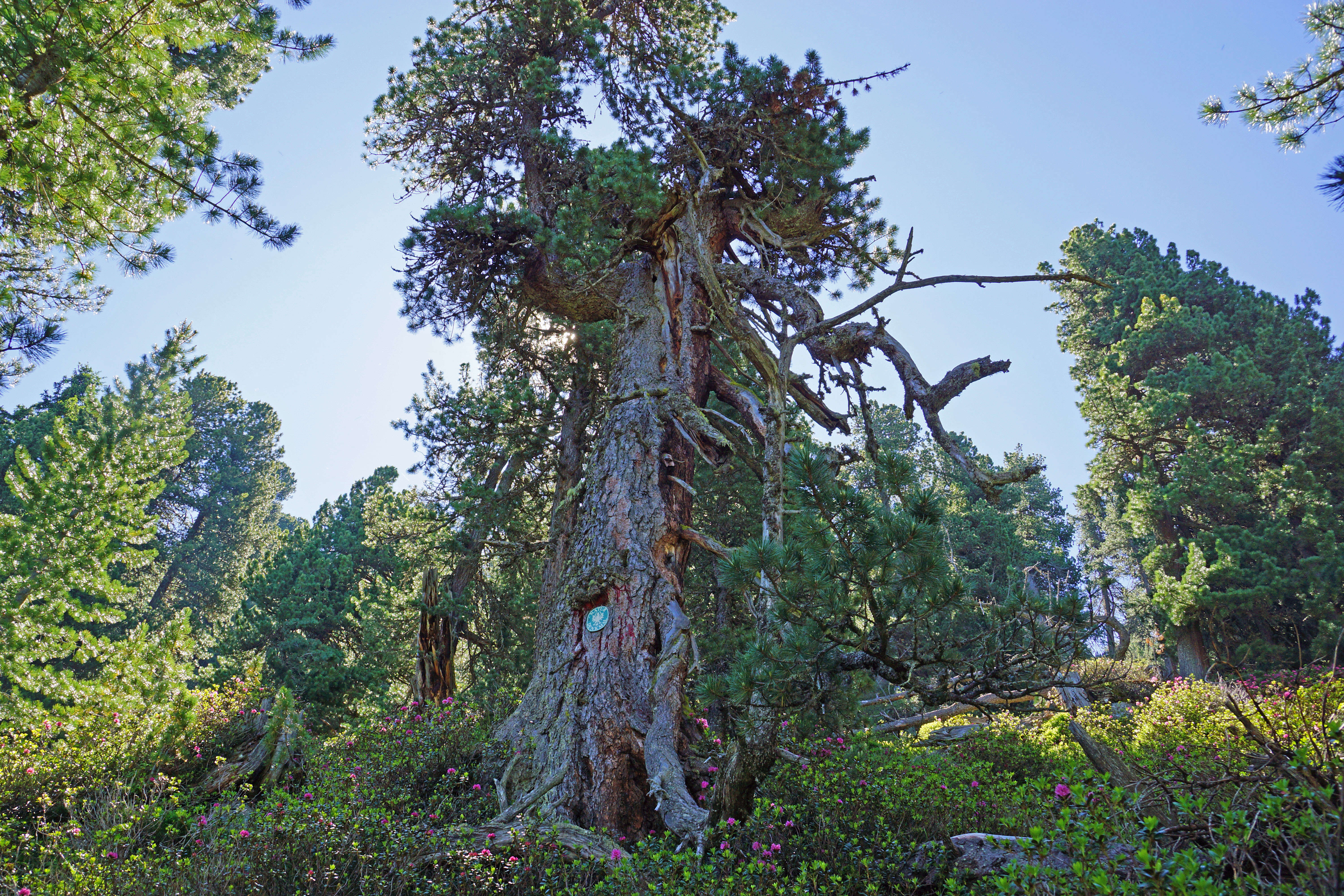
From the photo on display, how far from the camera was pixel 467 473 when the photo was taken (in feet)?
28.6

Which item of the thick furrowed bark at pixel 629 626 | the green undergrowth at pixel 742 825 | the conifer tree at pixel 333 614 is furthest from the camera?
the conifer tree at pixel 333 614

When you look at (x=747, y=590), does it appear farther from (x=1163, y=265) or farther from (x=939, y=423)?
(x=1163, y=265)

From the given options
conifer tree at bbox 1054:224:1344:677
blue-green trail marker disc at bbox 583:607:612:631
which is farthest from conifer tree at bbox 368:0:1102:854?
conifer tree at bbox 1054:224:1344:677

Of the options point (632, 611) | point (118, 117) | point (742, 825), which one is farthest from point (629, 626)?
point (118, 117)

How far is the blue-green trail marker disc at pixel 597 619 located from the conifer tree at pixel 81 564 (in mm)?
7286

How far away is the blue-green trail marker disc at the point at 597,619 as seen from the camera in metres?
4.29

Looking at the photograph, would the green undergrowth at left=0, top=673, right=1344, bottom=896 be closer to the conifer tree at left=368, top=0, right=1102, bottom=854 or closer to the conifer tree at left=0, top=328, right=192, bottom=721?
the conifer tree at left=368, top=0, right=1102, bottom=854

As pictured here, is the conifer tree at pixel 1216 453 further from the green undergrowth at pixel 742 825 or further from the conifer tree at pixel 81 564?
the conifer tree at pixel 81 564

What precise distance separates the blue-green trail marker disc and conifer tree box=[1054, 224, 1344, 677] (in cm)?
1216

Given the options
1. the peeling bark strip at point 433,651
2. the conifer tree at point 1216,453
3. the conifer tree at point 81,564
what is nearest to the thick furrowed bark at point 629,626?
the peeling bark strip at point 433,651

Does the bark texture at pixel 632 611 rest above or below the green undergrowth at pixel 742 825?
above

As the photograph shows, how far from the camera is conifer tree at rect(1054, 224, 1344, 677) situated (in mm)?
13242

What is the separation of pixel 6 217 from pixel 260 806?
17.4 ft

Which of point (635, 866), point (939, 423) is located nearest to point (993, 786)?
point (939, 423)
